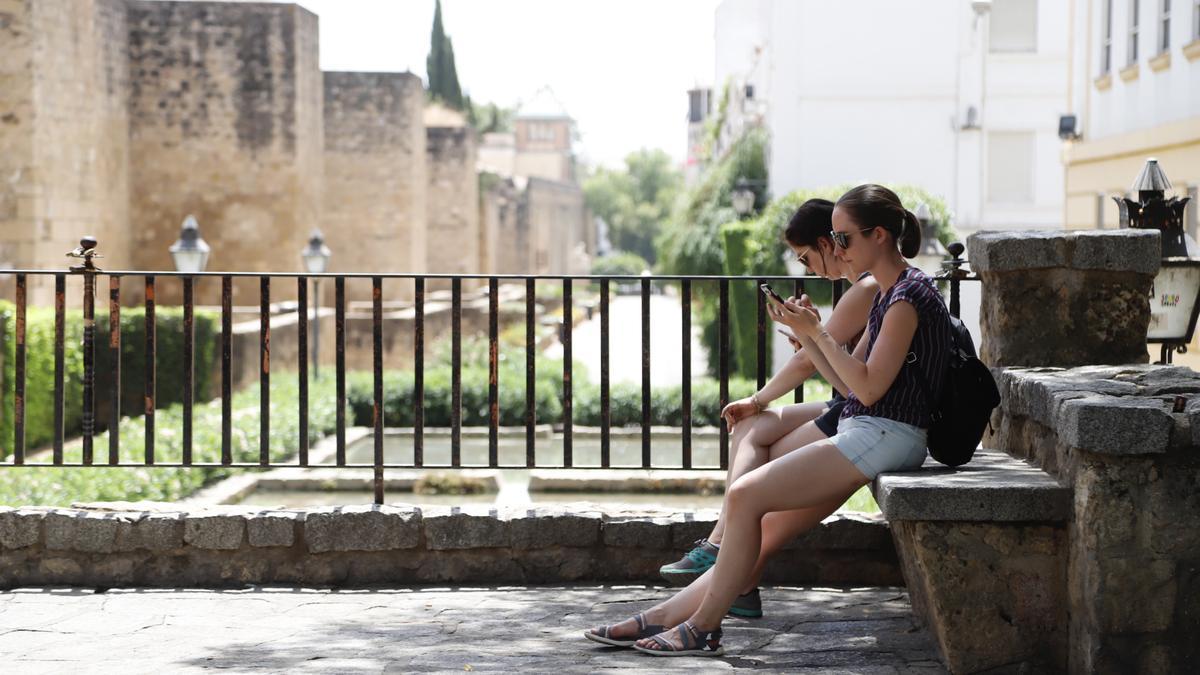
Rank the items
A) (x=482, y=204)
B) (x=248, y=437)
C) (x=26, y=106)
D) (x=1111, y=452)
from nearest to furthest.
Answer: (x=1111, y=452)
(x=248, y=437)
(x=26, y=106)
(x=482, y=204)

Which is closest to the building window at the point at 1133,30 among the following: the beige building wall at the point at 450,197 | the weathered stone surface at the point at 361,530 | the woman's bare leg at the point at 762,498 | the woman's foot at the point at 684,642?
the weathered stone surface at the point at 361,530

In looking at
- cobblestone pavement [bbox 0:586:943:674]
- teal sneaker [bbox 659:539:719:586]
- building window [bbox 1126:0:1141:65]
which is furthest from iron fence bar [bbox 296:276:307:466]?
building window [bbox 1126:0:1141:65]

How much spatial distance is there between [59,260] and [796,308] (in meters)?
20.2

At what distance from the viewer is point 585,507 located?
5.93 meters

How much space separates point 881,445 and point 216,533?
8.47 ft

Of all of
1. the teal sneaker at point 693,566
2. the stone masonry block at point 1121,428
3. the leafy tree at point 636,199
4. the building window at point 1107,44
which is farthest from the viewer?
the leafy tree at point 636,199

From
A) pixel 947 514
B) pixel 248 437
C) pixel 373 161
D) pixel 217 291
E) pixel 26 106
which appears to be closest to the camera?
pixel 947 514

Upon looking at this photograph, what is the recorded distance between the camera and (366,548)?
5797mm

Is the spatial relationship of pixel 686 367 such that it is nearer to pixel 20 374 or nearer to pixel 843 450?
pixel 843 450

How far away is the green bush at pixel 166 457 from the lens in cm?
1085

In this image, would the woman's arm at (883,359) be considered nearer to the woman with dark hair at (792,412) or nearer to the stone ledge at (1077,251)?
the woman with dark hair at (792,412)

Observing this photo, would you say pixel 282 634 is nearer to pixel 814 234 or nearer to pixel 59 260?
pixel 814 234

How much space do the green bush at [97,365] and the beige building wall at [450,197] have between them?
19307mm

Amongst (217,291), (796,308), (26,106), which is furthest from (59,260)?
(796,308)
